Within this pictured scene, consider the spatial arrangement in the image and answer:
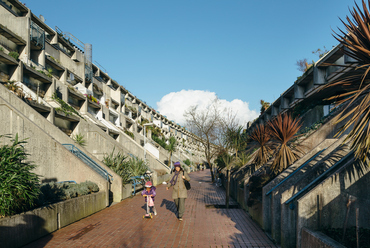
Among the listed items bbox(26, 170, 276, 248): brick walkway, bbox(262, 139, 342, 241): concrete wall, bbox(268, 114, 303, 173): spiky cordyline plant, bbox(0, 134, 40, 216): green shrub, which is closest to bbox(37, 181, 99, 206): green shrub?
bbox(0, 134, 40, 216): green shrub

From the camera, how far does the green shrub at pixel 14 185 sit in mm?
6066

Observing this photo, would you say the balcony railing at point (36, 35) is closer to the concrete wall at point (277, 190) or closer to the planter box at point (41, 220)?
the planter box at point (41, 220)

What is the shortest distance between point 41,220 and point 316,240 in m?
6.30

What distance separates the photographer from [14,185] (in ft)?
20.7

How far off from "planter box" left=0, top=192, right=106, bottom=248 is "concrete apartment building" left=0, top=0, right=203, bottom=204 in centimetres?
134

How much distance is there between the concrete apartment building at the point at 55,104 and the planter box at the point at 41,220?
1.34 m

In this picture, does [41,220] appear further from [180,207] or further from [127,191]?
[127,191]

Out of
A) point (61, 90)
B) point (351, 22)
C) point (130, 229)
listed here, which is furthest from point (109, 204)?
point (61, 90)

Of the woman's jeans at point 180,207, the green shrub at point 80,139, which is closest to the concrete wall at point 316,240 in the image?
the woman's jeans at point 180,207

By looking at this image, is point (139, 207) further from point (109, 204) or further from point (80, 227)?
point (80, 227)

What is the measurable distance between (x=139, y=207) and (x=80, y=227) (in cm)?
374

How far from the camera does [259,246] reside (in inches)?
249

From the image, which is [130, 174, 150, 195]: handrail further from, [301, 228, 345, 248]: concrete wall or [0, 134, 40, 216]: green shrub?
[301, 228, 345, 248]: concrete wall


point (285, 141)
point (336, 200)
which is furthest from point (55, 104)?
point (336, 200)
